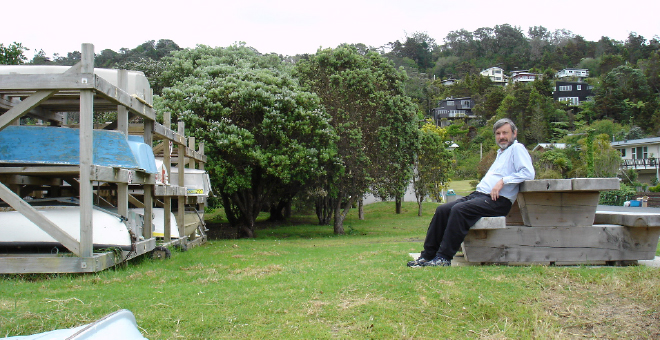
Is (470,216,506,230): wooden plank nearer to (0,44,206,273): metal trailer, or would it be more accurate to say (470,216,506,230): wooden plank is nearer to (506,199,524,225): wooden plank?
(506,199,524,225): wooden plank

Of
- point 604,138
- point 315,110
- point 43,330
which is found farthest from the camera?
point 604,138

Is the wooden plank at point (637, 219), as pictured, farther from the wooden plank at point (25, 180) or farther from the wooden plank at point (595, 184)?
the wooden plank at point (25, 180)

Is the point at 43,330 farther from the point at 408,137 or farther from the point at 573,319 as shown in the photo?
the point at 408,137

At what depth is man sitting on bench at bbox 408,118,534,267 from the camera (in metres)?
5.49

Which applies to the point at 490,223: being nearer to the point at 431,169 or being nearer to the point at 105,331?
the point at 105,331

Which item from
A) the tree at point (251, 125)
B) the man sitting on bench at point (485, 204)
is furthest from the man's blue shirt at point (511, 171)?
the tree at point (251, 125)

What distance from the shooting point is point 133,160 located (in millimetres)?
7434

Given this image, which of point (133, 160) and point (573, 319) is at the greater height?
point (133, 160)

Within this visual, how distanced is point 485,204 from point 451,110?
99425mm

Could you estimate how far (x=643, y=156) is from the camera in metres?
55.3

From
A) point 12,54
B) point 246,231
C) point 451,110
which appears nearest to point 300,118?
point 246,231

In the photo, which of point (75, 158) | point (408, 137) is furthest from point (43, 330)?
point (408, 137)

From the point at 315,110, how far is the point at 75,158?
35.8ft

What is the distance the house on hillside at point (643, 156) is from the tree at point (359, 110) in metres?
40.8
